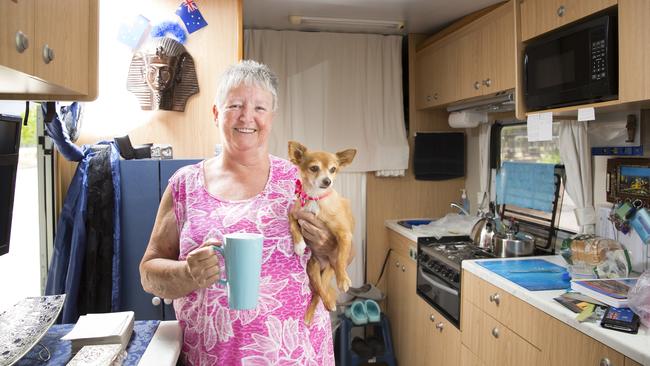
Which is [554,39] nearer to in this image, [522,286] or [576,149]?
[576,149]

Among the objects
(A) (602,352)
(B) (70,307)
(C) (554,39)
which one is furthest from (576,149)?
(B) (70,307)

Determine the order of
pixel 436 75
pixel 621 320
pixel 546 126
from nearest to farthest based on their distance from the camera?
1. pixel 621 320
2. pixel 546 126
3. pixel 436 75

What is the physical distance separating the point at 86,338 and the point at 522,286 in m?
1.51

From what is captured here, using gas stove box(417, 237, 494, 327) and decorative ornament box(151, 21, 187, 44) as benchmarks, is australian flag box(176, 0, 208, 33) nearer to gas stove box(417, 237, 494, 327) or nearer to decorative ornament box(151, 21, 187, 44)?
decorative ornament box(151, 21, 187, 44)

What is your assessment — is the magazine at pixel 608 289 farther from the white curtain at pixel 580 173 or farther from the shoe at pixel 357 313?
the shoe at pixel 357 313

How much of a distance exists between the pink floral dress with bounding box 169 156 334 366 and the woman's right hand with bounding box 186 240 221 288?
0.40 ft

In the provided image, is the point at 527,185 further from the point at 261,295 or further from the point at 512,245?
the point at 261,295

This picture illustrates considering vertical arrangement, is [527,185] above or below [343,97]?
below

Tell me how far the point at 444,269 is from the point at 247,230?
169 cm

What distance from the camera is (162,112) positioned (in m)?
2.34

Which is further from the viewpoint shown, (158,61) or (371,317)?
(371,317)

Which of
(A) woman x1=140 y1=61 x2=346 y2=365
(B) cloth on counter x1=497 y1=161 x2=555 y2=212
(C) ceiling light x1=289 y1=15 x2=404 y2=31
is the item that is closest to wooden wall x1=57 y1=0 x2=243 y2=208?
(C) ceiling light x1=289 y1=15 x2=404 y2=31

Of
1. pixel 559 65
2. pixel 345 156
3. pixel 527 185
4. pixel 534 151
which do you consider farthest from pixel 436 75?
pixel 345 156

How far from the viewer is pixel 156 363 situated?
36.7 inches
